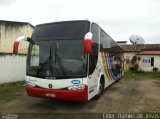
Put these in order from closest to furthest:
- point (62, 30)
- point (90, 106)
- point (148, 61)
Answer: point (62, 30)
point (90, 106)
point (148, 61)

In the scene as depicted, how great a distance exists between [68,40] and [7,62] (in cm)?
841

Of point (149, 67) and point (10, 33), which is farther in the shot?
point (149, 67)

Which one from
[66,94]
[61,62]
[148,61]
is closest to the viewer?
[66,94]

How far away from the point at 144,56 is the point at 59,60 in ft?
79.0

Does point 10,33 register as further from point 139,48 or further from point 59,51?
point 139,48

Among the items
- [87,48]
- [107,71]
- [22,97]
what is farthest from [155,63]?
[87,48]

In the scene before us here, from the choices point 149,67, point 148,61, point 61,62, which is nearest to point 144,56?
point 148,61

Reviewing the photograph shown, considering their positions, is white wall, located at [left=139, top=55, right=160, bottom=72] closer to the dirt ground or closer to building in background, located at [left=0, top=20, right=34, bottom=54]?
building in background, located at [left=0, top=20, right=34, bottom=54]

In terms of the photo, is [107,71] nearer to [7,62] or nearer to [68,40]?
[68,40]

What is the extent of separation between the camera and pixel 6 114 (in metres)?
7.08

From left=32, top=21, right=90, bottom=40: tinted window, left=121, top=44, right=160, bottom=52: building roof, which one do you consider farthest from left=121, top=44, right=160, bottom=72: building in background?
left=32, top=21, right=90, bottom=40: tinted window

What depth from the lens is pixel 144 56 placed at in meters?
29.1

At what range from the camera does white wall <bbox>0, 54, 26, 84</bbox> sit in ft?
45.2

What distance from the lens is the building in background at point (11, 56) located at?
14.0 m
